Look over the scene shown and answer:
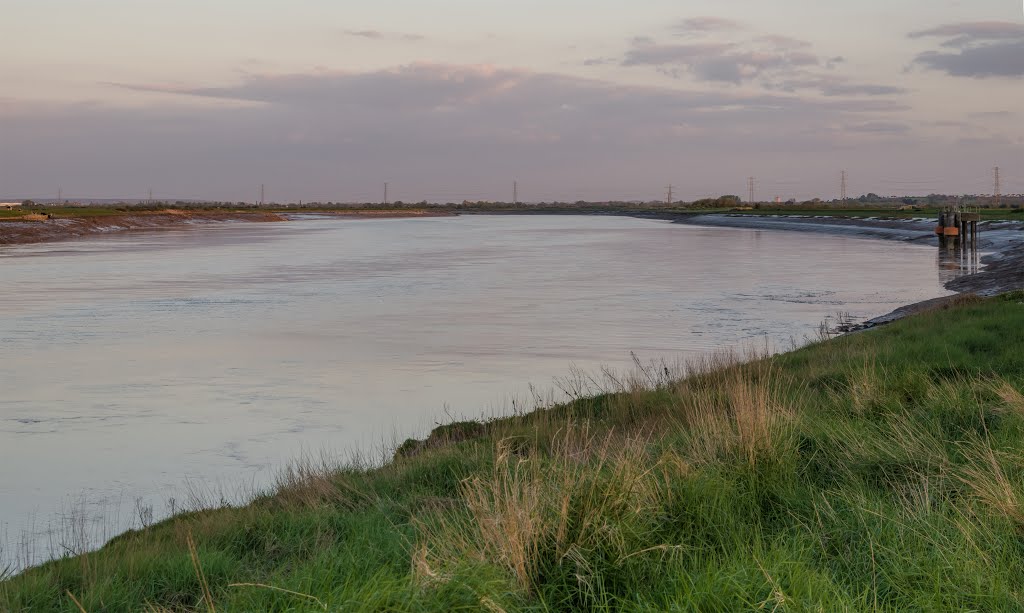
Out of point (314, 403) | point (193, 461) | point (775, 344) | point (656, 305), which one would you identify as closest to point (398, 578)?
point (193, 461)

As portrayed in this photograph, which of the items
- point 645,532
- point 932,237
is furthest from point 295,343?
point 932,237

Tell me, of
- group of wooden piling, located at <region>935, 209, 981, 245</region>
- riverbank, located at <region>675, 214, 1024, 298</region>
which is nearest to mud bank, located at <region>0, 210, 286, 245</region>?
riverbank, located at <region>675, 214, 1024, 298</region>

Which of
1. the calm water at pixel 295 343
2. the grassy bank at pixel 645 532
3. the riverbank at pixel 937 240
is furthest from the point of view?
the riverbank at pixel 937 240

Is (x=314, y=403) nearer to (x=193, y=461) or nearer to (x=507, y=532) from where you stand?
(x=193, y=461)

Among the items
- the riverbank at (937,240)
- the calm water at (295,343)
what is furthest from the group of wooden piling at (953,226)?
the calm water at (295,343)

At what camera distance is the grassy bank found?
4625 millimetres

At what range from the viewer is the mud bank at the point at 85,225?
65.8m

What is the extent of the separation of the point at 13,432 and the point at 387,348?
7.99 m

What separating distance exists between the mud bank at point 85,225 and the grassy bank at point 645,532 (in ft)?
207

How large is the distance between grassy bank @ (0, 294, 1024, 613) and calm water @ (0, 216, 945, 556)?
2.75 meters

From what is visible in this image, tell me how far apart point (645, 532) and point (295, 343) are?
15.1 meters

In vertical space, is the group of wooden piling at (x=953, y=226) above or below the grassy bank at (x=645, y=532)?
above

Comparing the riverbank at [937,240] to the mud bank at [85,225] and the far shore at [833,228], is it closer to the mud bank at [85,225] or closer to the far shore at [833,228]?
the far shore at [833,228]

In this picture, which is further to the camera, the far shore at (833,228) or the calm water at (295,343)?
the far shore at (833,228)
